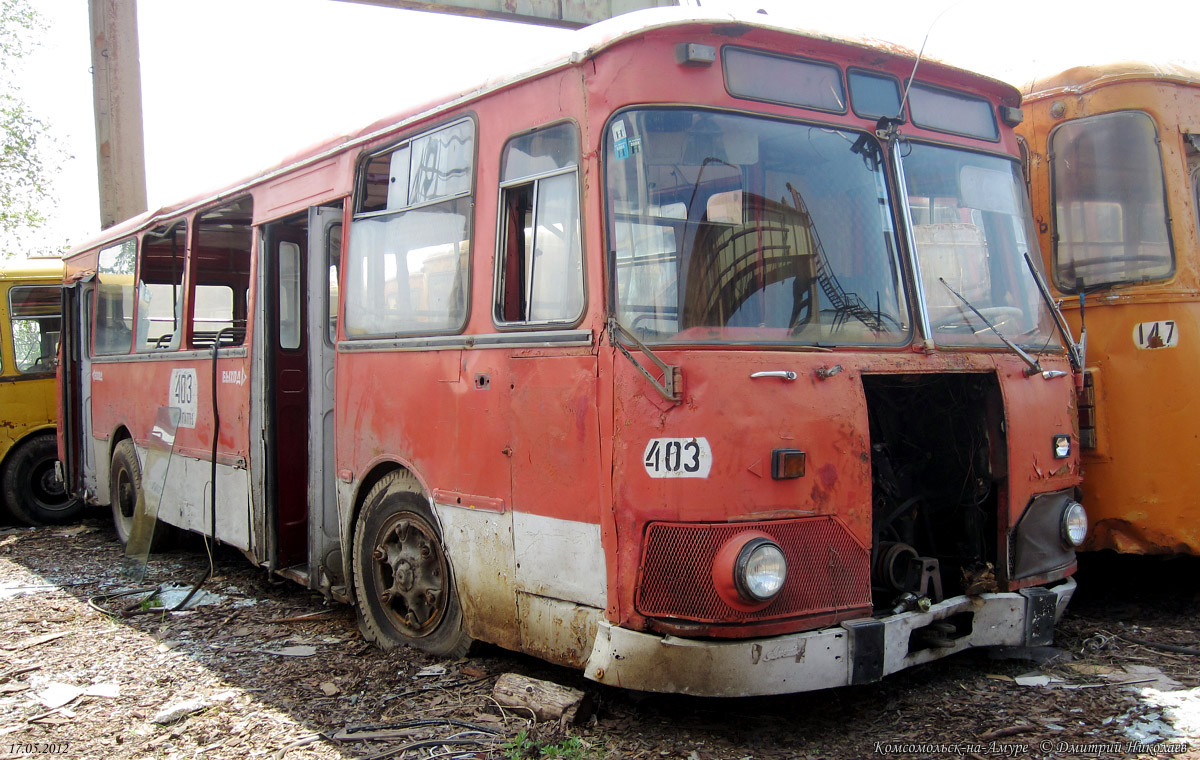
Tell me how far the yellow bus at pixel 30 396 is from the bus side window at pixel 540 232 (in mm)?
8314

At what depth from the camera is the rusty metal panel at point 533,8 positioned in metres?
9.81

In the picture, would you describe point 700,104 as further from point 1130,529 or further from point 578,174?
point 1130,529

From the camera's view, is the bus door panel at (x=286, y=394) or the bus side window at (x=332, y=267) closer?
the bus side window at (x=332, y=267)

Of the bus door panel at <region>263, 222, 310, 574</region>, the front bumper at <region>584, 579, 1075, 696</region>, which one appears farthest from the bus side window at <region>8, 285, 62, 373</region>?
the front bumper at <region>584, 579, 1075, 696</region>

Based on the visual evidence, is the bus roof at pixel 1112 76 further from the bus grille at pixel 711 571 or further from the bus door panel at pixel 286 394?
the bus door panel at pixel 286 394

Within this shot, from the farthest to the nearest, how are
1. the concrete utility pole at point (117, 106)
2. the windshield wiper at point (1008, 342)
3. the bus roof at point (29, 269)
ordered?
the concrete utility pole at point (117, 106) < the bus roof at point (29, 269) < the windshield wiper at point (1008, 342)

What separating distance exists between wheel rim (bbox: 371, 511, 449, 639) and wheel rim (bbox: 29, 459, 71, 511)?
7.20m

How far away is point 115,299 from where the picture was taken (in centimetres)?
895

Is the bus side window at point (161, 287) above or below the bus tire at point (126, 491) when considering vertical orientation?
above

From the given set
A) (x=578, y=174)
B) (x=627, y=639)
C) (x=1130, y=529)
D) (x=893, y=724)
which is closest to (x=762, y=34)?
(x=578, y=174)

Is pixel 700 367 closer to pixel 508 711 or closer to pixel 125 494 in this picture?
pixel 508 711

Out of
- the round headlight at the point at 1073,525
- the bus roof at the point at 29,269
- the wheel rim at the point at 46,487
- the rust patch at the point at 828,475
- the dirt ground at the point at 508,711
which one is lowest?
the dirt ground at the point at 508,711

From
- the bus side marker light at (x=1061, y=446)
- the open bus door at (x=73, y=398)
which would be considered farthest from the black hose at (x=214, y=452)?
the bus side marker light at (x=1061, y=446)

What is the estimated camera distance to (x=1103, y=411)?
5539 millimetres
